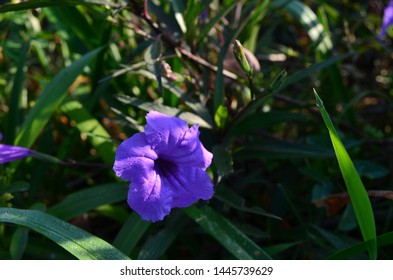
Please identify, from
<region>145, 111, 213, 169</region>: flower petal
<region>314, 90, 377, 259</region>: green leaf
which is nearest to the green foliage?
<region>314, 90, 377, 259</region>: green leaf

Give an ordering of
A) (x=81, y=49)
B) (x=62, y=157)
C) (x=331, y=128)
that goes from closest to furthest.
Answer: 1. (x=331, y=128)
2. (x=62, y=157)
3. (x=81, y=49)

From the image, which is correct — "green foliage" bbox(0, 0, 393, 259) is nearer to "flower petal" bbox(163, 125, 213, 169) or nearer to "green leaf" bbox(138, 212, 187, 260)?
"green leaf" bbox(138, 212, 187, 260)

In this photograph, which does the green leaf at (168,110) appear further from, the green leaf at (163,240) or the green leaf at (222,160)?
the green leaf at (163,240)

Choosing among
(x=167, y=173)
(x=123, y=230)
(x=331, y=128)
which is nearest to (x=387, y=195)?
(x=331, y=128)

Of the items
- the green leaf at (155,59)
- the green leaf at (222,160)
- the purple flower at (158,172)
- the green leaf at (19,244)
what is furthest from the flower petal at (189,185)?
the green leaf at (19,244)

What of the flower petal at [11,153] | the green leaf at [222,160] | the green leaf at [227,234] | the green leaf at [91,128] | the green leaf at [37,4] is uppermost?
the green leaf at [37,4]

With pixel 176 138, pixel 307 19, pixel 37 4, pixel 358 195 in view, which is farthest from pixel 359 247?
pixel 307 19
